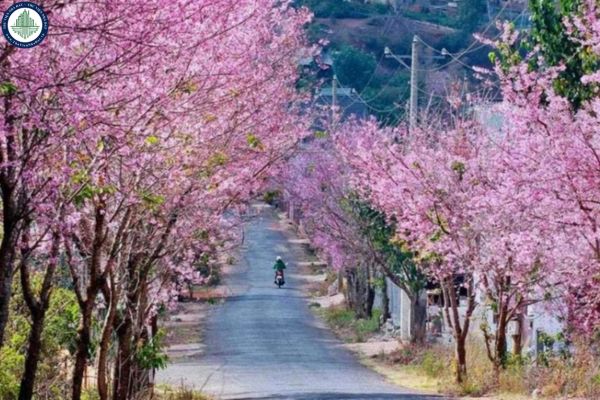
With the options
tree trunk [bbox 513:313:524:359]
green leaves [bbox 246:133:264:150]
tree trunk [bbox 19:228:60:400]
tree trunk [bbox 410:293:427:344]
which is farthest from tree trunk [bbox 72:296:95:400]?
tree trunk [bbox 410:293:427:344]

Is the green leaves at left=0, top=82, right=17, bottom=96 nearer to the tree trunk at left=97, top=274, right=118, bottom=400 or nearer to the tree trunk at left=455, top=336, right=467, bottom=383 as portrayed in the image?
the tree trunk at left=97, top=274, right=118, bottom=400

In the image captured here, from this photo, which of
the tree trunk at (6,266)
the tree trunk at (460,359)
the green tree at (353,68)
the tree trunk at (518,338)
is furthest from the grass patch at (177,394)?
the green tree at (353,68)

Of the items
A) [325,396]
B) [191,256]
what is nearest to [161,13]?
[191,256]

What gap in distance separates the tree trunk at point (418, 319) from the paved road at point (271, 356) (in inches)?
63.9

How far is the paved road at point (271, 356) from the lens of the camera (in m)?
24.0

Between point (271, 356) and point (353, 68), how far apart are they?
35817 mm

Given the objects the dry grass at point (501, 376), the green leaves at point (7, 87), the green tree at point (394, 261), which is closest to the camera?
the green leaves at point (7, 87)

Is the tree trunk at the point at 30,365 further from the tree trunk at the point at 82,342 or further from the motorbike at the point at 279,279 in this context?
the motorbike at the point at 279,279

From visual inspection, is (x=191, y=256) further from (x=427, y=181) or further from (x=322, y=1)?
(x=322, y=1)

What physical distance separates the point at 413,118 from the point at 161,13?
707 inches

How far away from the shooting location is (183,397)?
2023 cm

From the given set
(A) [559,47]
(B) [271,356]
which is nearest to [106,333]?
(A) [559,47]

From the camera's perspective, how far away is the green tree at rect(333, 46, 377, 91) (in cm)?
6512

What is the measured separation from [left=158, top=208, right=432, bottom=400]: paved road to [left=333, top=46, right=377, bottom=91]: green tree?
13.1 m
